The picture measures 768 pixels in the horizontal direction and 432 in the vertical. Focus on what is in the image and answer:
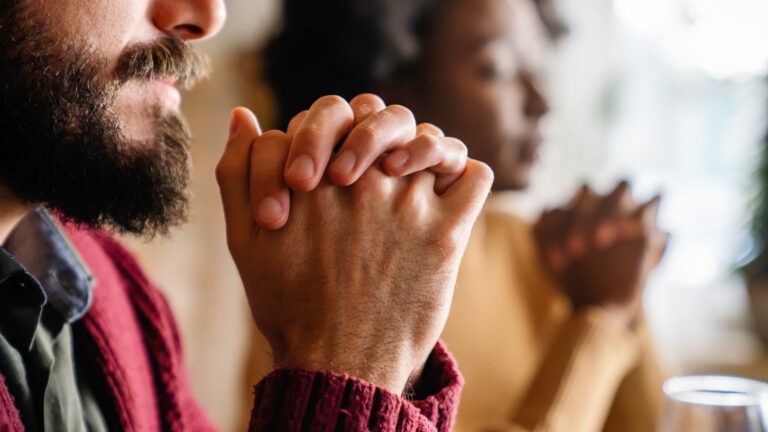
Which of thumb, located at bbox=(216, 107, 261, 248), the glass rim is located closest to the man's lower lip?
thumb, located at bbox=(216, 107, 261, 248)

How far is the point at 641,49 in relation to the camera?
2.68 m

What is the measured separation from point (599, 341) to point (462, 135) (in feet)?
1.39

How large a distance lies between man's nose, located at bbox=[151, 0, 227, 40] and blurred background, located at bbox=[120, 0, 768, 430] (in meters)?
1.45

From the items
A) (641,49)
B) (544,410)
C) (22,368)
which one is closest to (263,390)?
(22,368)

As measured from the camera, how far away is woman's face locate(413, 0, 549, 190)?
4.52ft

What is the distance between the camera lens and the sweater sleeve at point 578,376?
1.14 metres

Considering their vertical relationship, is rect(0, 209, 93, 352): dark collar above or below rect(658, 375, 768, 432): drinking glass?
above

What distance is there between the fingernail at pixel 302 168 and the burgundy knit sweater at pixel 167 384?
139 millimetres

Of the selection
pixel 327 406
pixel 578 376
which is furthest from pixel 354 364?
pixel 578 376

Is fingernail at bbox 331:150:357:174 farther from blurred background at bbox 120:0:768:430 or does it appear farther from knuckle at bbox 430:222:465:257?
blurred background at bbox 120:0:768:430

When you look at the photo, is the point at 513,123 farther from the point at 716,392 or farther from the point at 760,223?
the point at 760,223

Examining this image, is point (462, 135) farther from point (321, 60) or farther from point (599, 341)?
point (599, 341)

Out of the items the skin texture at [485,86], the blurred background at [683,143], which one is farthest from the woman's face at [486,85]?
the blurred background at [683,143]

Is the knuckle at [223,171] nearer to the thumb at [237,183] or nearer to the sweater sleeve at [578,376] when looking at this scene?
the thumb at [237,183]
